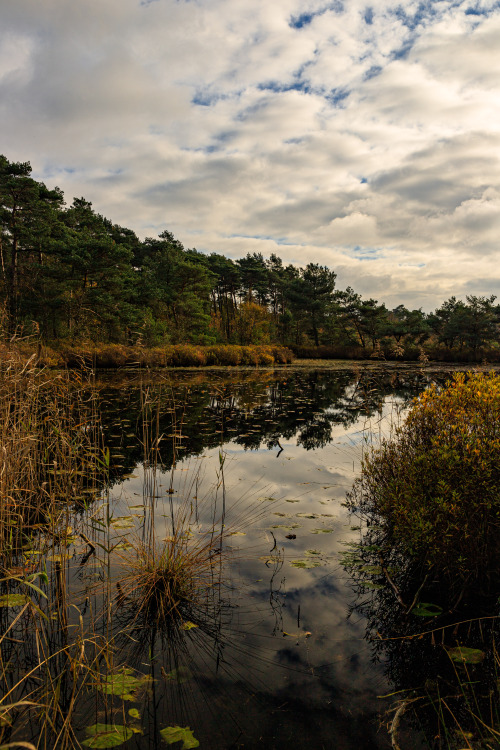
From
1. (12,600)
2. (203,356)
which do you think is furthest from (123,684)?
(203,356)

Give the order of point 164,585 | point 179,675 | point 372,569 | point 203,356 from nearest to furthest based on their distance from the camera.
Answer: point 179,675
point 164,585
point 372,569
point 203,356

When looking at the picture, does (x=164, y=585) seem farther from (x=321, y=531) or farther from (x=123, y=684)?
(x=321, y=531)

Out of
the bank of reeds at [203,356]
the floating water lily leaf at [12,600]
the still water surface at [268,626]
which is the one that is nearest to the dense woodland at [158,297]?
the bank of reeds at [203,356]

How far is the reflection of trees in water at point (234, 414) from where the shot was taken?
762cm

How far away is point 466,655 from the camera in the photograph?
2.53 meters

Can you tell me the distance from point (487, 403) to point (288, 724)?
2.65 metres

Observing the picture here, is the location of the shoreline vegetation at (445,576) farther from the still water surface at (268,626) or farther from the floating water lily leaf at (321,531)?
the floating water lily leaf at (321,531)

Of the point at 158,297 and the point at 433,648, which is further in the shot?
the point at 158,297

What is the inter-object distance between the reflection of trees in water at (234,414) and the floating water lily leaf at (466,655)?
2.77 meters

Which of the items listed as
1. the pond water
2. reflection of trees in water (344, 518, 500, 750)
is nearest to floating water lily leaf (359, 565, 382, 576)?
reflection of trees in water (344, 518, 500, 750)

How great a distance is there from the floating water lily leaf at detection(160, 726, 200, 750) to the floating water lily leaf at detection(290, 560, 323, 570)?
1.82 meters

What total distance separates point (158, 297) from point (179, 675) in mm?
33347

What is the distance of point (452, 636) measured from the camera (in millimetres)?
2748

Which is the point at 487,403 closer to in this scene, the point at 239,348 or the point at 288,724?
the point at 288,724
